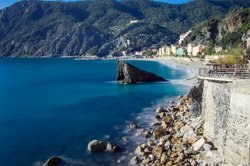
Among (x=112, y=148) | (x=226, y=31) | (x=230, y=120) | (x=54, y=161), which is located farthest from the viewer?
(x=226, y=31)

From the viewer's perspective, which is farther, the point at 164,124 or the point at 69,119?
the point at 69,119

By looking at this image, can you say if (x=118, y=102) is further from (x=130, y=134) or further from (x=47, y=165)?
(x=47, y=165)

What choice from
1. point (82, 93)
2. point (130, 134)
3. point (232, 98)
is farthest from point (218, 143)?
point (82, 93)

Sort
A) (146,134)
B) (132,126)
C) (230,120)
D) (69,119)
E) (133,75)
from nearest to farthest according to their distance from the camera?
(230,120) < (146,134) < (132,126) < (69,119) < (133,75)

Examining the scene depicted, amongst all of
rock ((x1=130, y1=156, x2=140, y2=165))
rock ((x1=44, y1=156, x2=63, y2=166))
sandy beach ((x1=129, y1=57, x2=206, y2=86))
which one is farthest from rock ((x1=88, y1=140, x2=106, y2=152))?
sandy beach ((x1=129, y1=57, x2=206, y2=86))

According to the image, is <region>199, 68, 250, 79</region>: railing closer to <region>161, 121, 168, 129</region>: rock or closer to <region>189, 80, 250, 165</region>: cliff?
<region>189, 80, 250, 165</region>: cliff

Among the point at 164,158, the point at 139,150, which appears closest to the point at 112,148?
the point at 139,150

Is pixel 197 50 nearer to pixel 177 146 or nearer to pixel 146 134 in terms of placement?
pixel 146 134
